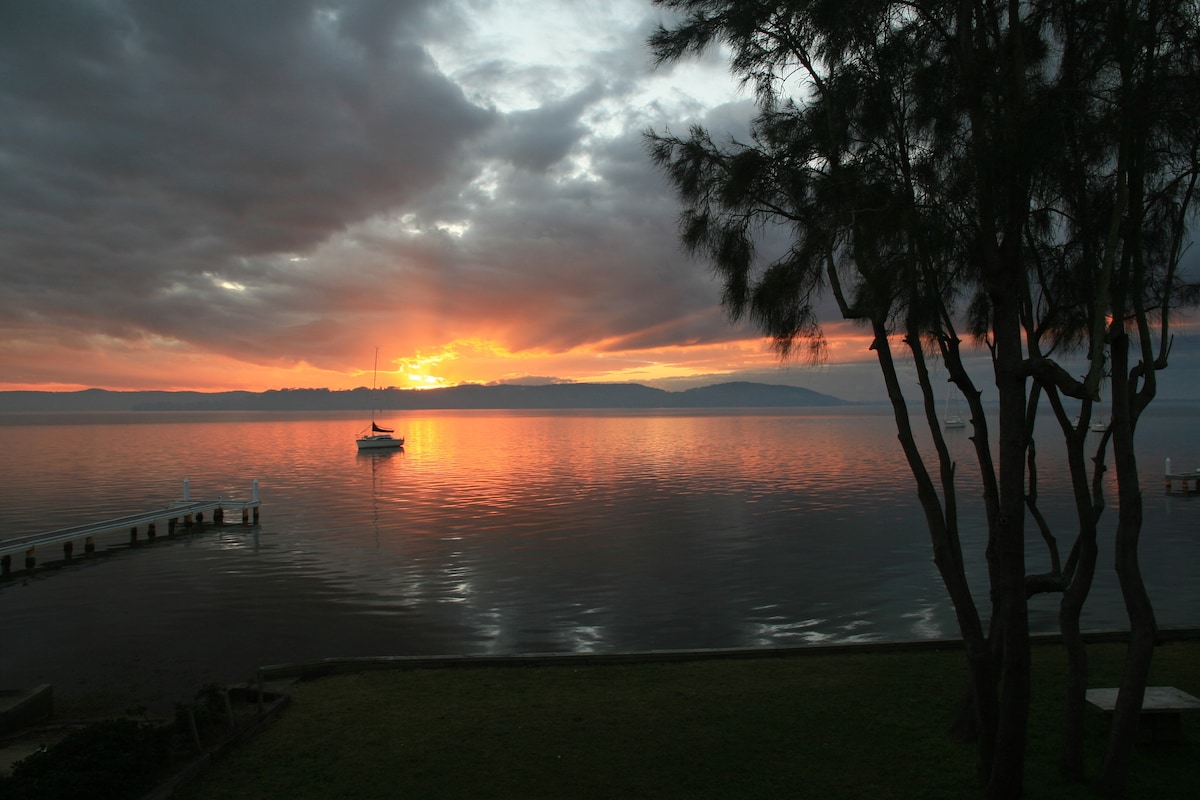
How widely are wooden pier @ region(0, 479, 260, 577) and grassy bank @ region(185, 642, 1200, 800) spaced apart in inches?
785

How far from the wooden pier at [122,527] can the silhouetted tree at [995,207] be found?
26009 mm

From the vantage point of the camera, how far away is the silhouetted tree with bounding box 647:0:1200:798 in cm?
672

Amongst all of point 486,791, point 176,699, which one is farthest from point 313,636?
point 486,791

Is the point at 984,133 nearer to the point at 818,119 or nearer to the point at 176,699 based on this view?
the point at 818,119

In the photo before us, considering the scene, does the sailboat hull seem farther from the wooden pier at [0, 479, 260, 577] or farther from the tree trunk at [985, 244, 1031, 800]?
the tree trunk at [985, 244, 1031, 800]

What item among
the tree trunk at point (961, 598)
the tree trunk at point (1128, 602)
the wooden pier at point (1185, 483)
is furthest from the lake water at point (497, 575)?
the tree trunk at point (1128, 602)

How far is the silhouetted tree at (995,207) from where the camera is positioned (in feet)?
22.1

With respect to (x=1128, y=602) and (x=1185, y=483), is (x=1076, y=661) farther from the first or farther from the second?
(x=1185, y=483)

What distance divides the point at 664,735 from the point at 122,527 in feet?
93.5

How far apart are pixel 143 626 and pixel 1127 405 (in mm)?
19358

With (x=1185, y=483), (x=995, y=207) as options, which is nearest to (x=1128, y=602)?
(x=995, y=207)

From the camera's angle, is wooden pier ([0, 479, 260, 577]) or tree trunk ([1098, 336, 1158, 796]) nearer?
tree trunk ([1098, 336, 1158, 796])

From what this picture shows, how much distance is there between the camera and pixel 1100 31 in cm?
739

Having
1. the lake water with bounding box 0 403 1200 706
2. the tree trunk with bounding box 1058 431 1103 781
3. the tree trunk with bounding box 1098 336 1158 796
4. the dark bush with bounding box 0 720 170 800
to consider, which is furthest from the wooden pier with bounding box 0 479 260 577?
the tree trunk with bounding box 1098 336 1158 796
